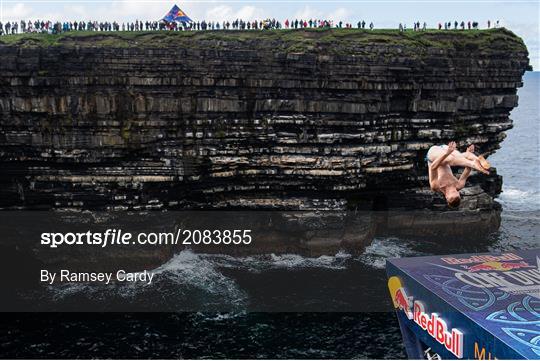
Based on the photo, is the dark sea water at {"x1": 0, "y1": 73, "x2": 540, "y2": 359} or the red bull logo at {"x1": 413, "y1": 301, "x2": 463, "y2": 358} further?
the dark sea water at {"x1": 0, "y1": 73, "x2": 540, "y2": 359}

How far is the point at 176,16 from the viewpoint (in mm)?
66688

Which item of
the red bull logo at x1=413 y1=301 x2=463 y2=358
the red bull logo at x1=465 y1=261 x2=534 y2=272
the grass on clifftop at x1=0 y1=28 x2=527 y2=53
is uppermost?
the grass on clifftop at x1=0 y1=28 x2=527 y2=53

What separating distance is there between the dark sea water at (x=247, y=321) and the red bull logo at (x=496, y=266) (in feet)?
41.9

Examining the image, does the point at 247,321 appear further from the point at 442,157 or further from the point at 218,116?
the point at 442,157

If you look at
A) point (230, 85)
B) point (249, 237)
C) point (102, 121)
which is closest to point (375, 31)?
point (230, 85)

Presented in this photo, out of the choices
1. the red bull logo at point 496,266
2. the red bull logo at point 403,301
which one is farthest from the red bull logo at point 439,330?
the red bull logo at point 496,266

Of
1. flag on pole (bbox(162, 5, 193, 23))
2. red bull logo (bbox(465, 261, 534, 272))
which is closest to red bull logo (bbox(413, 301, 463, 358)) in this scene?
red bull logo (bbox(465, 261, 534, 272))

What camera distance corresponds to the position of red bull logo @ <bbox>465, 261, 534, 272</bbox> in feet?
114

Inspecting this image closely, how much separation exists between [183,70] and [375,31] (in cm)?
2302

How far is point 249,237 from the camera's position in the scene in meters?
65.2

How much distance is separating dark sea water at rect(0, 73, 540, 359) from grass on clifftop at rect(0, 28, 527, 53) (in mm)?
23425

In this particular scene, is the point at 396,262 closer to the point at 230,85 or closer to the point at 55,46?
the point at 230,85

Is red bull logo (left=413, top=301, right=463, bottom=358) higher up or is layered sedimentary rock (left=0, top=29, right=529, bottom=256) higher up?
layered sedimentary rock (left=0, top=29, right=529, bottom=256)

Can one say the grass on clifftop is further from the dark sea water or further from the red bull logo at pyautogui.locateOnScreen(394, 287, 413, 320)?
the red bull logo at pyautogui.locateOnScreen(394, 287, 413, 320)
